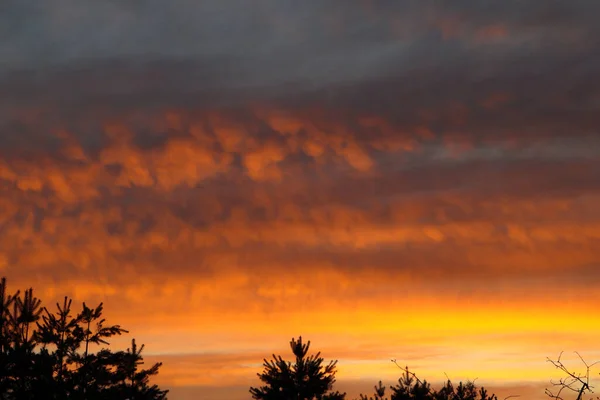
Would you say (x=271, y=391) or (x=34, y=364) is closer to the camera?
(x=34, y=364)

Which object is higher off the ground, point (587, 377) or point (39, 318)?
point (39, 318)

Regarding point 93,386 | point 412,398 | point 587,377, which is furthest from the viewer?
point 412,398

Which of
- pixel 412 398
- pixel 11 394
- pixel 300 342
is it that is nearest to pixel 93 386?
pixel 11 394

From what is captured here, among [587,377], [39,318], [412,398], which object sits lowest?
[587,377]

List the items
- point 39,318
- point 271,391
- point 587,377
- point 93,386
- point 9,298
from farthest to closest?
1. point 271,391
2. point 93,386
3. point 39,318
4. point 9,298
5. point 587,377

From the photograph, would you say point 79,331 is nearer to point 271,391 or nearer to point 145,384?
point 145,384

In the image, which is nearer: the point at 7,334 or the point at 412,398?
the point at 7,334

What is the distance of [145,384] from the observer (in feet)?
148

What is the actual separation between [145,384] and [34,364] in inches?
310

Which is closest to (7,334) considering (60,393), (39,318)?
(39,318)

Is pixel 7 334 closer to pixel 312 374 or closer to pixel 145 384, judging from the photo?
pixel 145 384

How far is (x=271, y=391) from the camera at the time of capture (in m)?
43.3

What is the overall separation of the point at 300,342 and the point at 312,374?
1.91 m

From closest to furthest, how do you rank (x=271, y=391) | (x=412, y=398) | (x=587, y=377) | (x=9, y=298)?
1. (x=587, y=377)
2. (x=9, y=298)
3. (x=271, y=391)
4. (x=412, y=398)
